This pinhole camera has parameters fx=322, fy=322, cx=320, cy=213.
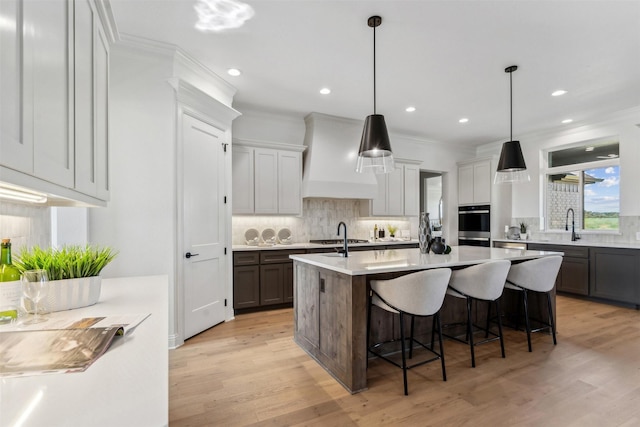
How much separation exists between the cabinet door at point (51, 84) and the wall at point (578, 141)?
6682mm

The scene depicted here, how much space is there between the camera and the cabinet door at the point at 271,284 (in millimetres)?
4410

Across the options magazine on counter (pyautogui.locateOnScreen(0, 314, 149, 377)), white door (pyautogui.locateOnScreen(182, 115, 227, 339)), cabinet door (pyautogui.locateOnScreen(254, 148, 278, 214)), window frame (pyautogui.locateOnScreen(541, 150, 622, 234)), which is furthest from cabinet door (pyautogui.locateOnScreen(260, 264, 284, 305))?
window frame (pyautogui.locateOnScreen(541, 150, 622, 234))

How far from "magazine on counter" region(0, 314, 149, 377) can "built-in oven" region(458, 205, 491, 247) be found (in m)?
6.53

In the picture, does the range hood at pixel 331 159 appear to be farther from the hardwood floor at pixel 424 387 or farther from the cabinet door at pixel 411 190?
the hardwood floor at pixel 424 387

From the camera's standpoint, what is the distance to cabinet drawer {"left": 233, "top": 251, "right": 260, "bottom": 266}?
425cm

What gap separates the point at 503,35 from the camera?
114 inches

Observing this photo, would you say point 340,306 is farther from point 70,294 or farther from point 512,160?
point 512,160

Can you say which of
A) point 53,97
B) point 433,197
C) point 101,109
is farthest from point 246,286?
point 433,197

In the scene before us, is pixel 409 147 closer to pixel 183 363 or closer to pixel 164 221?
pixel 164 221

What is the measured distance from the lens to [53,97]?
1.03 metres

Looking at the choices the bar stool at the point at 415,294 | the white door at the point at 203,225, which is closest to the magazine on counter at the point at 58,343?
the bar stool at the point at 415,294

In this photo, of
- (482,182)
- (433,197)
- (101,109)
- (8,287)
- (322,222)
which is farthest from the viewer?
(433,197)

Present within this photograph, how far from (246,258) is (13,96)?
367 cm

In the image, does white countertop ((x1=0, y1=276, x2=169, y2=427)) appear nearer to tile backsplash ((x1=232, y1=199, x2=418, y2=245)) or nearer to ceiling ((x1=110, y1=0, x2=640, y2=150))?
ceiling ((x1=110, y1=0, x2=640, y2=150))
